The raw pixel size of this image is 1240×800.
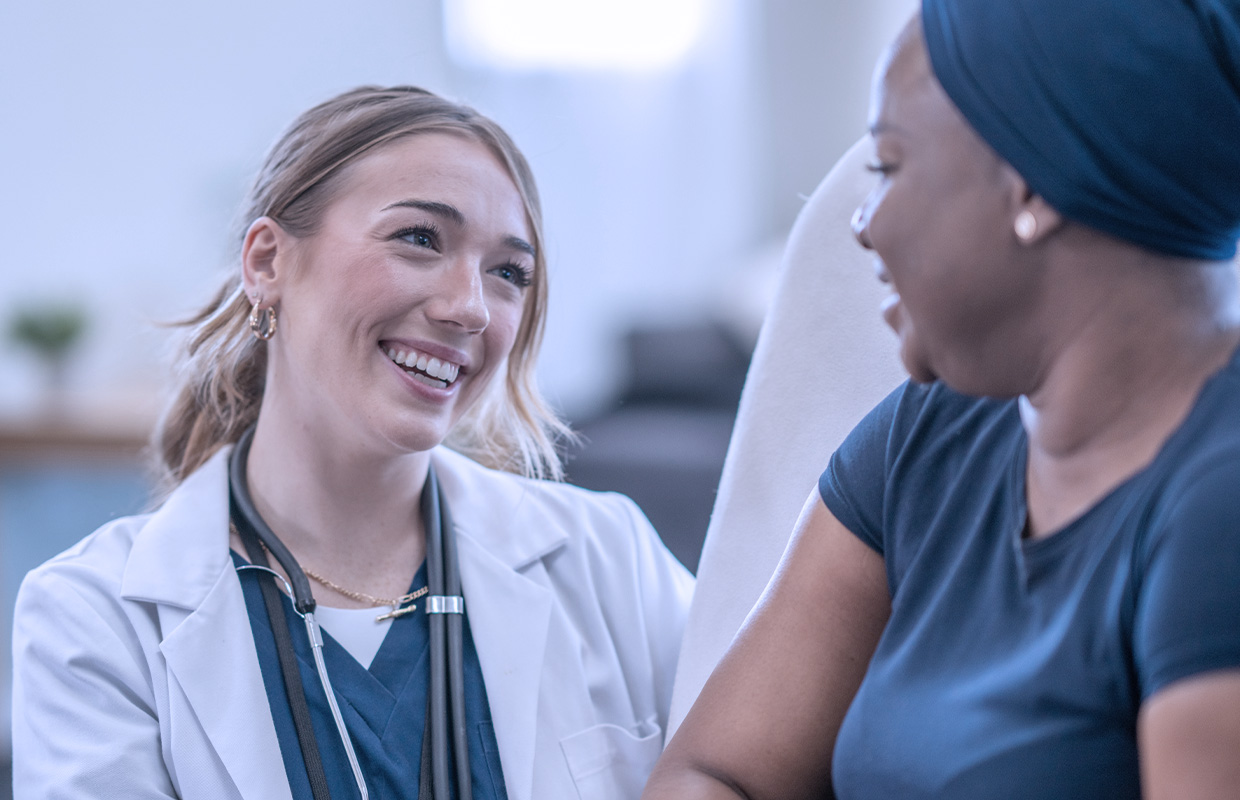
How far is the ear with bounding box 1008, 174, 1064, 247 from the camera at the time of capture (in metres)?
0.74

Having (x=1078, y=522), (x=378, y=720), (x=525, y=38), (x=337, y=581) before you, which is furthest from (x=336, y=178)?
(x=525, y=38)

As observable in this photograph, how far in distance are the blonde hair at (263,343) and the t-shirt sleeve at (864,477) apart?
2.13 feet

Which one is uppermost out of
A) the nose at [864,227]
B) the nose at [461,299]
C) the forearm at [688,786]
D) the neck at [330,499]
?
the nose at [864,227]

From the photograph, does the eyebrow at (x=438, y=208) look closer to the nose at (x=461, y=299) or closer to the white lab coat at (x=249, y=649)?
the nose at (x=461, y=299)

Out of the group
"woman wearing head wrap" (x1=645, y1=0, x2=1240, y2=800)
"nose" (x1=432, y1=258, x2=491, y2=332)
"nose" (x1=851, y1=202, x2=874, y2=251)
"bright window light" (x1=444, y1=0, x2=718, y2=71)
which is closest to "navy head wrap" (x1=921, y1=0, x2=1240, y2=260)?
"woman wearing head wrap" (x1=645, y1=0, x2=1240, y2=800)

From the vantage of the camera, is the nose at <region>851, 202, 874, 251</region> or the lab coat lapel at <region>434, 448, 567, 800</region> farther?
the lab coat lapel at <region>434, 448, 567, 800</region>

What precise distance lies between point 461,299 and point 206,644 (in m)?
0.50

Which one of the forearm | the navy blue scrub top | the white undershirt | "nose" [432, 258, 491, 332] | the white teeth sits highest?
"nose" [432, 258, 491, 332]

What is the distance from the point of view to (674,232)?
549cm

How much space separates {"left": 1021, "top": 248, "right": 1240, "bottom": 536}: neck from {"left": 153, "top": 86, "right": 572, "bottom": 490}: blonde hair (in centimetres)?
90

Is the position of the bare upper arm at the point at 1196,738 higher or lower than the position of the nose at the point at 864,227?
lower

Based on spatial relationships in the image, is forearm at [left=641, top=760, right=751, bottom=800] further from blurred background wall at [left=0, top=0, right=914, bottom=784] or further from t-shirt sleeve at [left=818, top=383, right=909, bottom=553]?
blurred background wall at [left=0, top=0, right=914, bottom=784]

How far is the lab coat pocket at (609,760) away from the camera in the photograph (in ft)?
4.50

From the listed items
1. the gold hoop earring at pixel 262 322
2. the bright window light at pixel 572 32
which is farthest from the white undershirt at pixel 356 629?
the bright window light at pixel 572 32
